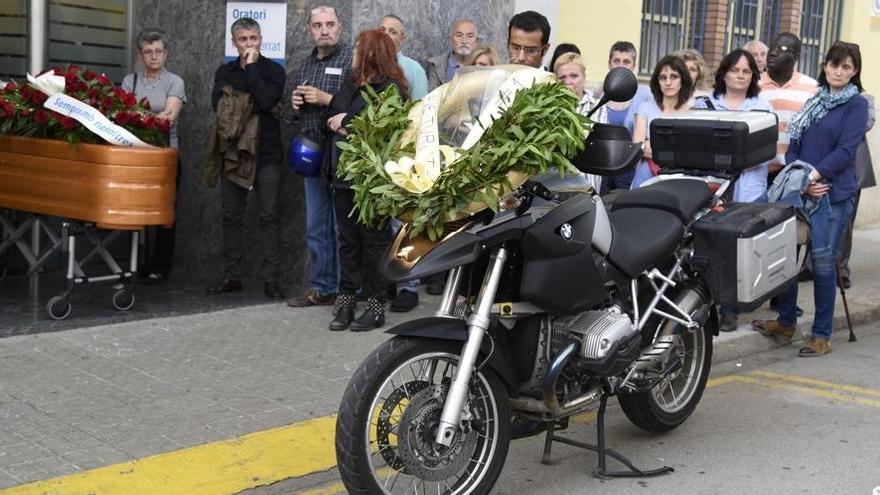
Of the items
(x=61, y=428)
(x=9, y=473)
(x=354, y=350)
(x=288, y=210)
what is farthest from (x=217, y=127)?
(x=9, y=473)

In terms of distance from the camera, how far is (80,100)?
754cm

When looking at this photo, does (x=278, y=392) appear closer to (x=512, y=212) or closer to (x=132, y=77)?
(x=512, y=212)

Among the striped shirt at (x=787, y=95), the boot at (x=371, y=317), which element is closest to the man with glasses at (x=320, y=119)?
the boot at (x=371, y=317)

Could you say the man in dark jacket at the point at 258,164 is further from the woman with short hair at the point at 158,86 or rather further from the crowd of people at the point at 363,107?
the woman with short hair at the point at 158,86

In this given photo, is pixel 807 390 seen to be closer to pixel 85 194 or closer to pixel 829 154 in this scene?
pixel 829 154

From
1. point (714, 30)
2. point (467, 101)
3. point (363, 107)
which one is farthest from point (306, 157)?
point (714, 30)

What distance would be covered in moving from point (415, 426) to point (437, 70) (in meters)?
4.90

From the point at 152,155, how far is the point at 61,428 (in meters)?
2.43

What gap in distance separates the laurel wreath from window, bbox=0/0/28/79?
5.22m

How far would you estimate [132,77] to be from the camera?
888cm

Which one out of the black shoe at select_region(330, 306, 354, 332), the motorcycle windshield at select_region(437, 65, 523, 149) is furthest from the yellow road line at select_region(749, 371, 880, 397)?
the motorcycle windshield at select_region(437, 65, 523, 149)

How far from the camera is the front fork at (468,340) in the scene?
14.5 ft

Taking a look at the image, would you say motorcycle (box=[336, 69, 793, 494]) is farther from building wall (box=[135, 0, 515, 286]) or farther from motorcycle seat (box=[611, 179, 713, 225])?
building wall (box=[135, 0, 515, 286])

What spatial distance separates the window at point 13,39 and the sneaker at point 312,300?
113 inches
